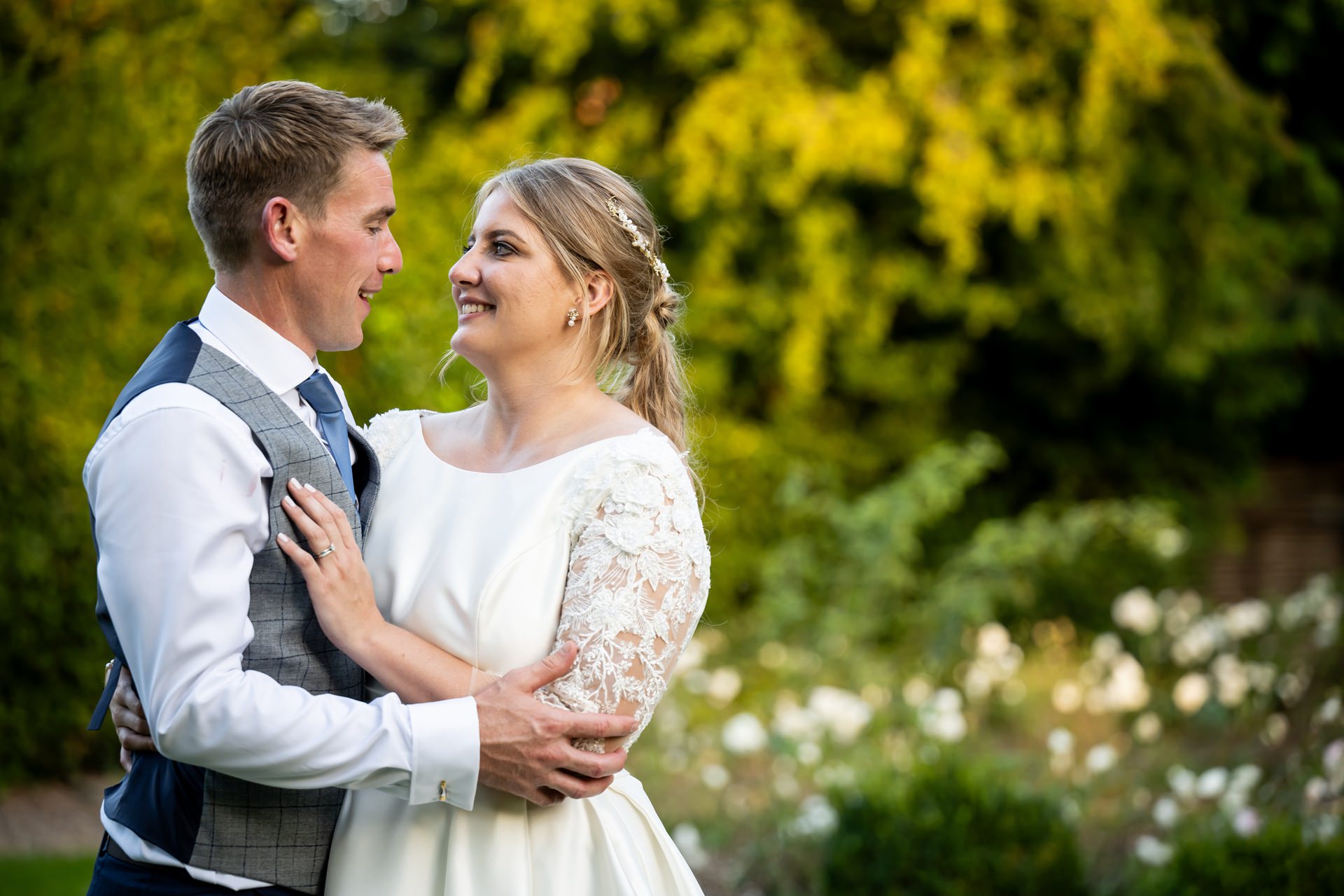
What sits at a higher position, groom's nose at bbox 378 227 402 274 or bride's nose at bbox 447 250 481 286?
groom's nose at bbox 378 227 402 274

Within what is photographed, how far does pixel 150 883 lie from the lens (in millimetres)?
2062

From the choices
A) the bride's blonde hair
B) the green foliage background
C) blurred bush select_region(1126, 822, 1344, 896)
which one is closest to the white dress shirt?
the bride's blonde hair

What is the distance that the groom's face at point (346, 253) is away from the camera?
2.19 meters

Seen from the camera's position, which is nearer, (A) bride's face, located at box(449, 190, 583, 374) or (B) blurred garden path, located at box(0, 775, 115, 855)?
(A) bride's face, located at box(449, 190, 583, 374)

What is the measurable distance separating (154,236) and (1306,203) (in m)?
8.24

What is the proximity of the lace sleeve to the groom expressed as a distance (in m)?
0.05

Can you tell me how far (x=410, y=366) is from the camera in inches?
212

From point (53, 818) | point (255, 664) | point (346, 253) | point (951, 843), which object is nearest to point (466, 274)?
point (346, 253)

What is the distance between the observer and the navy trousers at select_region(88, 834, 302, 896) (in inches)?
80.5

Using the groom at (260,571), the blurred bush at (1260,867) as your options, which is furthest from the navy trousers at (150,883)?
the blurred bush at (1260,867)

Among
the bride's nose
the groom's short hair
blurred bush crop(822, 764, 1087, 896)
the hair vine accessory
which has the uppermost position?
the groom's short hair

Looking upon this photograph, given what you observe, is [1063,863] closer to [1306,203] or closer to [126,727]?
[126,727]

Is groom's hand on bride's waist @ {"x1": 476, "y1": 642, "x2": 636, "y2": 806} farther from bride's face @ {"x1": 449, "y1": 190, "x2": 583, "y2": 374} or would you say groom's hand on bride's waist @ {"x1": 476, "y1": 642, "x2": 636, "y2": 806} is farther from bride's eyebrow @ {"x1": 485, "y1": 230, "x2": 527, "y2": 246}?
bride's eyebrow @ {"x1": 485, "y1": 230, "x2": 527, "y2": 246}

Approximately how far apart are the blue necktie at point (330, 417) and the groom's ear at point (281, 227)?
0.70 feet
